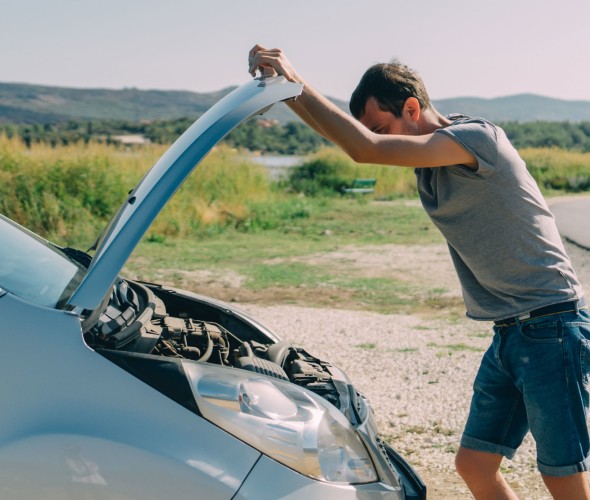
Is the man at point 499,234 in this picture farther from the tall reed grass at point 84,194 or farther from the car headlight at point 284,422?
the tall reed grass at point 84,194

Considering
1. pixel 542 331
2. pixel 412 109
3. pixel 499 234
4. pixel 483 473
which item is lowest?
pixel 483 473

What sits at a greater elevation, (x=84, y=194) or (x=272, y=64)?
(x=272, y=64)

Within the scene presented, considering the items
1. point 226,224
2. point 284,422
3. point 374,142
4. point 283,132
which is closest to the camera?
point 284,422

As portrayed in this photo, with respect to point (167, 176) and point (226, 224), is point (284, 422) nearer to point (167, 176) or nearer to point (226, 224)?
point (167, 176)

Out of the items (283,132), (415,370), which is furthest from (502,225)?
(283,132)

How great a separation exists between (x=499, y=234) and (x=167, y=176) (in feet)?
3.60

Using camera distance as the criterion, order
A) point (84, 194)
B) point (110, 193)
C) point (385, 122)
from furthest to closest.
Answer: point (110, 193) → point (84, 194) → point (385, 122)

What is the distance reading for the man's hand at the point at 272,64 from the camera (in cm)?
264

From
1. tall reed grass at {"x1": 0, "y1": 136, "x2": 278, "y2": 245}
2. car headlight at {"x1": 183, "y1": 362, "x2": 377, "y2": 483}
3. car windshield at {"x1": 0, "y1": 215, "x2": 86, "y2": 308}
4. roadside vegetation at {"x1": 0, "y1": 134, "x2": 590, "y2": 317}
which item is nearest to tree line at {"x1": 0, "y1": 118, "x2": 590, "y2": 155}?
roadside vegetation at {"x1": 0, "y1": 134, "x2": 590, "y2": 317}

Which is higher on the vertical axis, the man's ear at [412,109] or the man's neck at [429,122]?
the man's ear at [412,109]

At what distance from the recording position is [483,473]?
9.89ft

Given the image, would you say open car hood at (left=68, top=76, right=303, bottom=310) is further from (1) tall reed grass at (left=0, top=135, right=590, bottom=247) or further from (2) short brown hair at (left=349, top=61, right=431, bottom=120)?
(1) tall reed grass at (left=0, top=135, right=590, bottom=247)

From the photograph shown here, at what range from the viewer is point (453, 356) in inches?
260

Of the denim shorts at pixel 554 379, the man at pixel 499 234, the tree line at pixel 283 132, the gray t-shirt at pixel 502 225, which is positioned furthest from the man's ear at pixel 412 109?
the tree line at pixel 283 132
